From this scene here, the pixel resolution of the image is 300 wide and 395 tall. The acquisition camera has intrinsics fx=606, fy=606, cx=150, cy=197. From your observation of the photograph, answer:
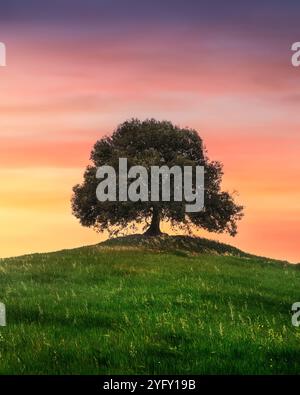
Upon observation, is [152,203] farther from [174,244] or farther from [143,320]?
[143,320]

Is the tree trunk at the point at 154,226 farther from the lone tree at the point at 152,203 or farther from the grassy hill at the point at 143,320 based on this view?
the grassy hill at the point at 143,320

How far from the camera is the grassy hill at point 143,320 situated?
1230 centimetres

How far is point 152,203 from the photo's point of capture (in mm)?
49375

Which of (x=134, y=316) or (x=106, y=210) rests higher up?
(x=106, y=210)

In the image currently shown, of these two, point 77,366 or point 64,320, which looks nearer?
point 77,366

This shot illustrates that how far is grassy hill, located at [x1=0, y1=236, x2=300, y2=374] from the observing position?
12.3m

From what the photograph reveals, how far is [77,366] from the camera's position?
1198cm

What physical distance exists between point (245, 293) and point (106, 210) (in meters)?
29.5

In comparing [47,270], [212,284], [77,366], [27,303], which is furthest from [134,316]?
[47,270]

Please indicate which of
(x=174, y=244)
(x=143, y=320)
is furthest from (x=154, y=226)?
(x=143, y=320)

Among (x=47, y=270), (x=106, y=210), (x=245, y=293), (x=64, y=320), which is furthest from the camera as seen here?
(x=106, y=210)

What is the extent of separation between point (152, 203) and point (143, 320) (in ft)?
107

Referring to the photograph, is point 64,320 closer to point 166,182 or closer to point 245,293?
point 245,293
